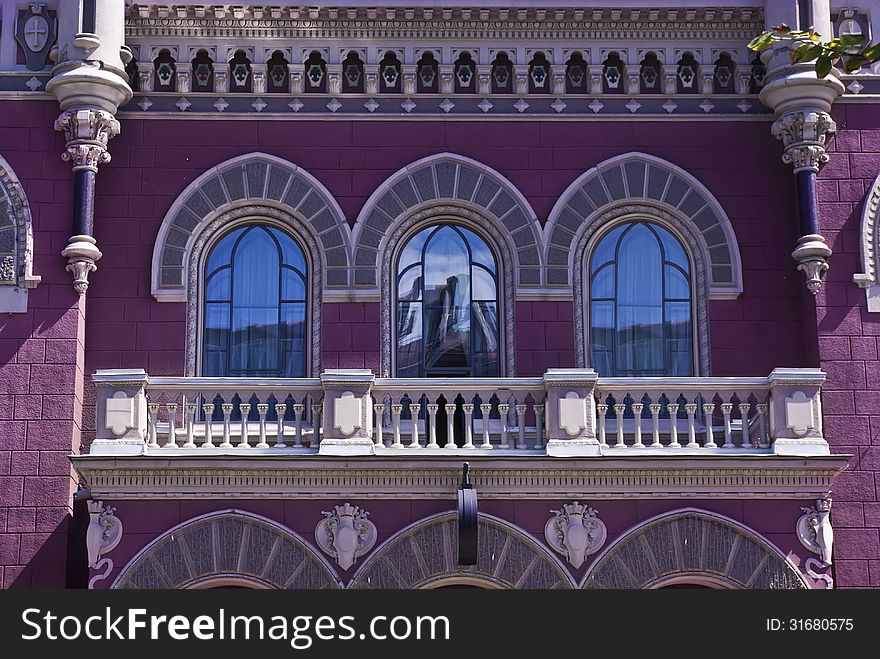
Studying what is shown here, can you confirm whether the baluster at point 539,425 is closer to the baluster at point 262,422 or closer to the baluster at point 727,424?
the baluster at point 727,424

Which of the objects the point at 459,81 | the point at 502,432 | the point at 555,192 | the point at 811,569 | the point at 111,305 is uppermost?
the point at 459,81

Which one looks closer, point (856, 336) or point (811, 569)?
point (811, 569)

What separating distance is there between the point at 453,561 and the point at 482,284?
4.77 m

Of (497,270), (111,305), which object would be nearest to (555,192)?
(497,270)

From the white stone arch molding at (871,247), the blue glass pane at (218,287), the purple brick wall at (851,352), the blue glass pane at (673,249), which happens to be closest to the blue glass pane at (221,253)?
the blue glass pane at (218,287)

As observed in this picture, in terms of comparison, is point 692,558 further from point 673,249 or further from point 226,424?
point 226,424

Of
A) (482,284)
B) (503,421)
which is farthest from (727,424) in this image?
(482,284)

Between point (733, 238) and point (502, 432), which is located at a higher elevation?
point (733, 238)

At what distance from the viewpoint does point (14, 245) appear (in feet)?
81.5

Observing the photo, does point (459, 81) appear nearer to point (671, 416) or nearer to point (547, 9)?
point (547, 9)

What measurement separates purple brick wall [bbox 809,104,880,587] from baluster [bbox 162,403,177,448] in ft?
28.7

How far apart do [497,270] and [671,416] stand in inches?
151

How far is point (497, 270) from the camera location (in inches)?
1015

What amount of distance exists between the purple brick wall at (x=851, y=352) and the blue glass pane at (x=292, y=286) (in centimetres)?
725
